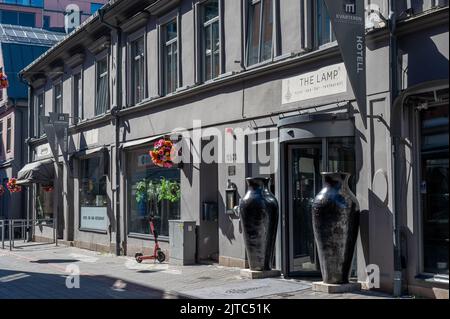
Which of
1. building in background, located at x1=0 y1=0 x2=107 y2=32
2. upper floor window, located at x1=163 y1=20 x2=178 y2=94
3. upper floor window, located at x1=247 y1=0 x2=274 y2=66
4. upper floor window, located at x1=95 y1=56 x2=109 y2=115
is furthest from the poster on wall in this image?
building in background, located at x1=0 y1=0 x2=107 y2=32

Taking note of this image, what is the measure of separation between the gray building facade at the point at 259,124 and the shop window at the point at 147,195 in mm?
54

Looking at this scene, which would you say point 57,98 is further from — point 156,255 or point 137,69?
point 156,255

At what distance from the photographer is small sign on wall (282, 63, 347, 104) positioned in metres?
10.3

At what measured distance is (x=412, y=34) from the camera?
9.01 m

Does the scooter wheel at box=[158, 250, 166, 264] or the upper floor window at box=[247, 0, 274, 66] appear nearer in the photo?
the upper floor window at box=[247, 0, 274, 66]

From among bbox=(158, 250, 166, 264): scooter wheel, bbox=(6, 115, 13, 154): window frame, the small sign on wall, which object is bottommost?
bbox=(158, 250, 166, 264): scooter wheel

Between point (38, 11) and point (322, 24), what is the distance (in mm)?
52065

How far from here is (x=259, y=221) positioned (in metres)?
10.6

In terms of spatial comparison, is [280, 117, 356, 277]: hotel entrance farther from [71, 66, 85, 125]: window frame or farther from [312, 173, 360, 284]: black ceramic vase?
[71, 66, 85, 125]: window frame

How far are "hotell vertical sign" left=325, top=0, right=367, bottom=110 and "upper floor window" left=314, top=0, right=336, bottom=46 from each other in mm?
1362

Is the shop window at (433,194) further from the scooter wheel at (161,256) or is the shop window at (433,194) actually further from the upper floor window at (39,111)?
the upper floor window at (39,111)

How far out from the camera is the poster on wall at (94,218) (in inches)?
738

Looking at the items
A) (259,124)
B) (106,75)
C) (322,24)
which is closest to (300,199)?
(259,124)
